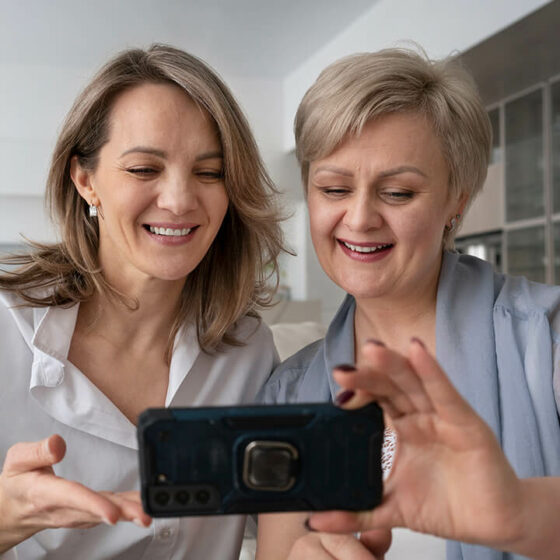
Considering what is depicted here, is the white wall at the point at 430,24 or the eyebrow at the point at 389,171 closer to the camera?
the eyebrow at the point at 389,171

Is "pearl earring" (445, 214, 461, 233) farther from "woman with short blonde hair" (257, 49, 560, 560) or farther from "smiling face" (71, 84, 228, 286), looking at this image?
"smiling face" (71, 84, 228, 286)

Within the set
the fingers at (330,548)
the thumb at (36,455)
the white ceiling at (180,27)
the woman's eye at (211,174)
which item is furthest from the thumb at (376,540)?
the white ceiling at (180,27)

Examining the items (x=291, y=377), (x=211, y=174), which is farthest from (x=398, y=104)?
(x=291, y=377)

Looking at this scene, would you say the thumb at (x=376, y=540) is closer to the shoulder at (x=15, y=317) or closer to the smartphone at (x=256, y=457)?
the smartphone at (x=256, y=457)

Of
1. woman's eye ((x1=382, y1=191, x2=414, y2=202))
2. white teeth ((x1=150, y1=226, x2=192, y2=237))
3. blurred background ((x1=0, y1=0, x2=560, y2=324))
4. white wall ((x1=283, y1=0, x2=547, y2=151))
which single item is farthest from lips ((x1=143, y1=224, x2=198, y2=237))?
blurred background ((x1=0, y1=0, x2=560, y2=324))

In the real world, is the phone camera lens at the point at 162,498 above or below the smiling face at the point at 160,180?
below

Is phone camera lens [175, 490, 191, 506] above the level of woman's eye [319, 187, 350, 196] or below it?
below

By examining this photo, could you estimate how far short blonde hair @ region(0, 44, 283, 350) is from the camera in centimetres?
137

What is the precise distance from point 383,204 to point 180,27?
4.50m

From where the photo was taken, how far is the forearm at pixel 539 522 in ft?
2.60

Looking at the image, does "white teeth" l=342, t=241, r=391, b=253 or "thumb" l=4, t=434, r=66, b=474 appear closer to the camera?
"thumb" l=4, t=434, r=66, b=474

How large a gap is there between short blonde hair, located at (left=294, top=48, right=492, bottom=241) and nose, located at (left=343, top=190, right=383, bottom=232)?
0.11 metres

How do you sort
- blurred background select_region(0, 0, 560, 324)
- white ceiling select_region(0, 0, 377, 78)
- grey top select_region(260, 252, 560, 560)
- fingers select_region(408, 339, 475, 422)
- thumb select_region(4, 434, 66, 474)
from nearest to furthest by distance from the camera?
1. fingers select_region(408, 339, 475, 422)
2. thumb select_region(4, 434, 66, 474)
3. grey top select_region(260, 252, 560, 560)
4. blurred background select_region(0, 0, 560, 324)
5. white ceiling select_region(0, 0, 377, 78)

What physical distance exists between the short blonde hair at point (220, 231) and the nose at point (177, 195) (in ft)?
0.36
